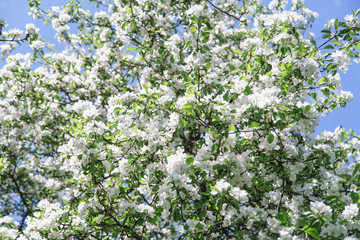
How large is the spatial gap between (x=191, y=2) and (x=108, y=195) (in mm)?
5586

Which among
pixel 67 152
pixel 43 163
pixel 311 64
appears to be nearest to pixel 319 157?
pixel 311 64

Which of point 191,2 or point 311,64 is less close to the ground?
point 191,2

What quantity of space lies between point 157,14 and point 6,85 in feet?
15.6

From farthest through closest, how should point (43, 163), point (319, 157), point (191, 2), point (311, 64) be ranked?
point (43, 163), point (191, 2), point (319, 157), point (311, 64)

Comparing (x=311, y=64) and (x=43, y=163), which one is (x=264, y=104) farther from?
(x=43, y=163)

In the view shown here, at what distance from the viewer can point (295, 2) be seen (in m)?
9.50

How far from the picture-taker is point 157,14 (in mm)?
7211

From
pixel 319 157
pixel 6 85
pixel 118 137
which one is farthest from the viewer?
pixel 6 85

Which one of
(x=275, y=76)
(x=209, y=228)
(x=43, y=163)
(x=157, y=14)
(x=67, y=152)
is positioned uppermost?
(x=157, y=14)

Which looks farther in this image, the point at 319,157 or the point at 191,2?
the point at 191,2

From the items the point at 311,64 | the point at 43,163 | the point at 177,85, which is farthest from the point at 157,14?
the point at 43,163

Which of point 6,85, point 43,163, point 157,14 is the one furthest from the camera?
point 43,163

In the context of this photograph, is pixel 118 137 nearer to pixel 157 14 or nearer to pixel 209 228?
pixel 209 228

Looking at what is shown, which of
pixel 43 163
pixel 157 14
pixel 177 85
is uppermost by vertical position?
pixel 157 14
